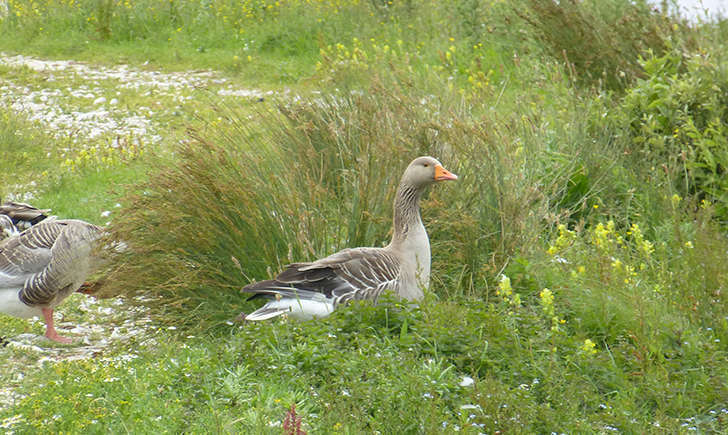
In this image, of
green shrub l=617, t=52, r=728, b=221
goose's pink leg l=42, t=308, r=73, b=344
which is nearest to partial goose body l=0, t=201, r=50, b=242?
goose's pink leg l=42, t=308, r=73, b=344

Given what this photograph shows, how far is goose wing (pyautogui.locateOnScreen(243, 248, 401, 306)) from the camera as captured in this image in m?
5.09

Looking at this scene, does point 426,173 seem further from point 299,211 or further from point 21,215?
point 21,215

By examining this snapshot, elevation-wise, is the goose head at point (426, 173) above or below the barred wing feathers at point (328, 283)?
above

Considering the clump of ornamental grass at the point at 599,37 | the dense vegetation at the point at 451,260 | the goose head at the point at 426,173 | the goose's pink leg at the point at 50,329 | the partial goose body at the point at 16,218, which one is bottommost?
the goose's pink leg at the point at 50,329

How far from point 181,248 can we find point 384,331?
5.39 ft

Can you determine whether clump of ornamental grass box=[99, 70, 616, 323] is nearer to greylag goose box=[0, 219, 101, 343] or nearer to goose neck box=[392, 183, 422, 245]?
goose neck box=[392, 183, 422, 245]

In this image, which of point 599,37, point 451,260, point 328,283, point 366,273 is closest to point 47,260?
point 328,283

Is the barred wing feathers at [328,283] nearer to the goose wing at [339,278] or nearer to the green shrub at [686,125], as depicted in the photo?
the goose wing at [339,278]

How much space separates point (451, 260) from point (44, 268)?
3.02m

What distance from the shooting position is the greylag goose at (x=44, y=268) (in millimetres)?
5973

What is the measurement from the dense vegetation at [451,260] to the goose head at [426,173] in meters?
0.38

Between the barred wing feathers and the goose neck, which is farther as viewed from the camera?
the goose neck

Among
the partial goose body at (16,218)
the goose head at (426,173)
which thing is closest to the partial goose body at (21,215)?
the partial goose body at (16,218)

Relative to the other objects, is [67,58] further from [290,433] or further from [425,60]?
[290,433]
